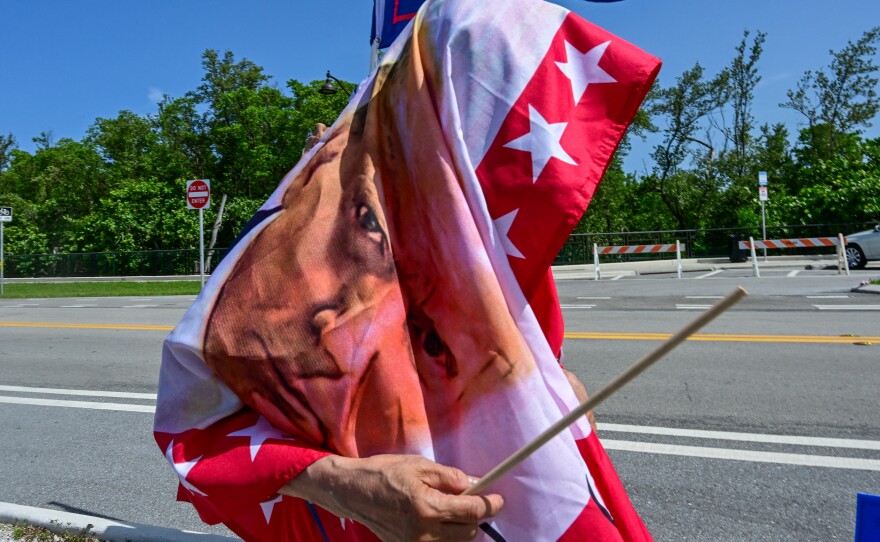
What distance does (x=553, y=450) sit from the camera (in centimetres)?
106

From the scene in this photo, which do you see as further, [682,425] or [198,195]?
[198,195]

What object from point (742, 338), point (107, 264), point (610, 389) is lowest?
A: point (742, 338)

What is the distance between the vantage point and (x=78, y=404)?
6246 millimetres

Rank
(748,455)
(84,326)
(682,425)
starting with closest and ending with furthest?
(748,455) → (682,425) → (84,326)

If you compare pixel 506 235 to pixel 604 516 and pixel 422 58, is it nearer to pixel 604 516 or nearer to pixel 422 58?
pixel 422 58

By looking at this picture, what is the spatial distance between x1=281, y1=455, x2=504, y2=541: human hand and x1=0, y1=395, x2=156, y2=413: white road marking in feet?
17.7

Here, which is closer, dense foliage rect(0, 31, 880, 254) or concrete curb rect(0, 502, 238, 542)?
concrete curb rect(0, 502, 238, 542)

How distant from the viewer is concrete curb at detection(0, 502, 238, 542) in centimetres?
321

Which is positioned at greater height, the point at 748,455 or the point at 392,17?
the point at 392,17

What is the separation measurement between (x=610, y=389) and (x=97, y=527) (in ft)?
11.1

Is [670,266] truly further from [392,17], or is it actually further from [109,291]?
[392,17]

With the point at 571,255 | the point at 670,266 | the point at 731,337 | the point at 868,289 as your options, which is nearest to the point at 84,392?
the point at 731,337

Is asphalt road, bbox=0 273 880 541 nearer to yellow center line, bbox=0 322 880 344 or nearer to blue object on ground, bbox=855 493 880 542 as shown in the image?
yellow center line, bbox=0 322 880 344

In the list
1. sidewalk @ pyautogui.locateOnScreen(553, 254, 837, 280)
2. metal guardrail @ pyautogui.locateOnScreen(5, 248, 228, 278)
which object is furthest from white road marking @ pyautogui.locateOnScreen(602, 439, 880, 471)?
metal guardrail @ pyautogui.locateOnScreen(5, 248, 228, 278)
